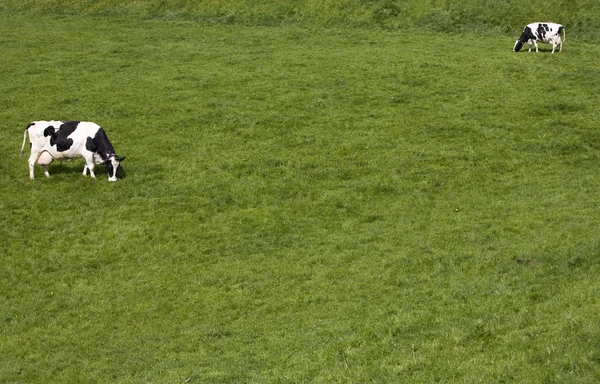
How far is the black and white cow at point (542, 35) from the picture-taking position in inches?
1443

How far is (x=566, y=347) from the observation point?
11000 mm

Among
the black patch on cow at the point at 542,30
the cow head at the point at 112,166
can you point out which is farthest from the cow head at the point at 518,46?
the cow head at the point at 112,166

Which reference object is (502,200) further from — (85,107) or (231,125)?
(85,107)

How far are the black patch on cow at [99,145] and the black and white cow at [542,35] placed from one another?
2264 centimetres

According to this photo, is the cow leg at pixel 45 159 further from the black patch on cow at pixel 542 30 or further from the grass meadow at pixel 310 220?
the black patch on cow at pixel 542 30

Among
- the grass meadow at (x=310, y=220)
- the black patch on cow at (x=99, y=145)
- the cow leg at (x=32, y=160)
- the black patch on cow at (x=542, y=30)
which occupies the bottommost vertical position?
the grass meadow at (x=310, y=220)

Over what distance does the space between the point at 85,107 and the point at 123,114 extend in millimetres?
1958

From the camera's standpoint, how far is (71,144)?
22.9 metres

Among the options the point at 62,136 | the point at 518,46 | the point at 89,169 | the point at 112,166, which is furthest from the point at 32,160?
the point at 518,46

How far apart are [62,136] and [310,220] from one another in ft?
27.7

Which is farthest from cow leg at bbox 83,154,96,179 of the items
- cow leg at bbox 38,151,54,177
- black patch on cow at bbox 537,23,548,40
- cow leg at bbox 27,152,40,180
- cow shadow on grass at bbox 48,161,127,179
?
black patch on cow at bbox 537,23,548,40

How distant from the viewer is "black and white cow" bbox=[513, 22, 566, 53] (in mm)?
36656

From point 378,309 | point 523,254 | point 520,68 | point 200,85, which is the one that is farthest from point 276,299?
point 520,68

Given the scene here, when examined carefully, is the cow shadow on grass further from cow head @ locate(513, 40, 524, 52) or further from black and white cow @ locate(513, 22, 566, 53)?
black and white cow @ locate(513, 22, 566, 53)
